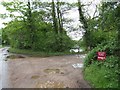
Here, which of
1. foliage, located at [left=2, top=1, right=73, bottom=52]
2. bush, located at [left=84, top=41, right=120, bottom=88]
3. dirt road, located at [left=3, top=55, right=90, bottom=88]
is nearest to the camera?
bush, located at [left=84, top=41, right=120, bottom=88]

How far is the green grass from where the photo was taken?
6.32 m

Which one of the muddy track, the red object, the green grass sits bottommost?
the muddy track

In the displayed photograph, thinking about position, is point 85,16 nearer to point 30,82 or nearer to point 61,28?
point 61,28

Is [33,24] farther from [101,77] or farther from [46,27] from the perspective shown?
[101,77]

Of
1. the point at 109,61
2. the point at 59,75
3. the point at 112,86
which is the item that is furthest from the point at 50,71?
the point at 112,86

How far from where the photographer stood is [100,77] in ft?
22.4

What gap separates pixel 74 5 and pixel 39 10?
9.88 ft

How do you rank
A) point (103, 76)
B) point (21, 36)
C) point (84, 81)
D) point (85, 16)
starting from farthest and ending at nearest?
point (21, 36) → point (85, 16) → point (84, 81) → point (103, 76)

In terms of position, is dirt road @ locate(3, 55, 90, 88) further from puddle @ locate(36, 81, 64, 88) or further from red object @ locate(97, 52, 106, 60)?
red object @ locate(97, 52, 106, 60)

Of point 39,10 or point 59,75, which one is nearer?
point 59,75

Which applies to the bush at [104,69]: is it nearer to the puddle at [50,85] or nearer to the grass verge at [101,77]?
the grass verge at [101,77]

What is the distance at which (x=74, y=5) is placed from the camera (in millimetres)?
17875

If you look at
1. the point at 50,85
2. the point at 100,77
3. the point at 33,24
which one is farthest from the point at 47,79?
the point at 33,24

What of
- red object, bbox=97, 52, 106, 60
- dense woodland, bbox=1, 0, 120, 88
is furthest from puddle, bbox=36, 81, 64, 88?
dense woodland, bbox=1, 0, 120, 88
